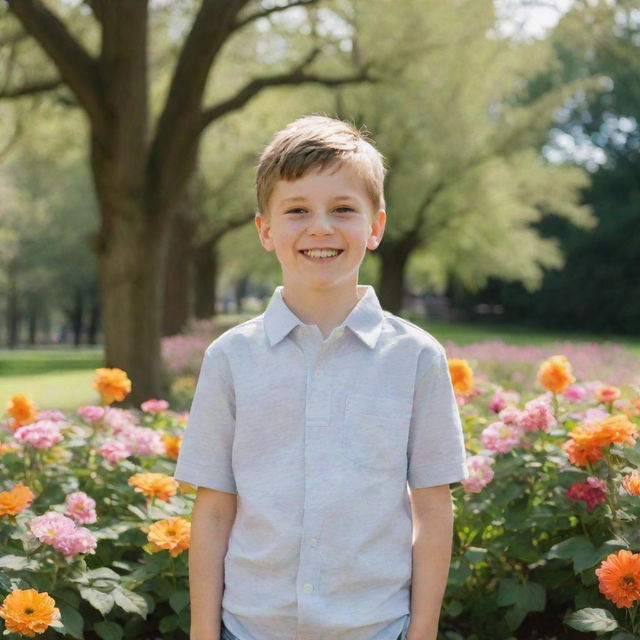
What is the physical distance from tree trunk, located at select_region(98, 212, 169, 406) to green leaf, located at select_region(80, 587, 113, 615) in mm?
6222

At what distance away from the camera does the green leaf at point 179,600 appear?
2615 millimetres

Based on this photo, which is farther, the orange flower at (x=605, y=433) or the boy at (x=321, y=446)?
the orange flower at (x=605, y=433)

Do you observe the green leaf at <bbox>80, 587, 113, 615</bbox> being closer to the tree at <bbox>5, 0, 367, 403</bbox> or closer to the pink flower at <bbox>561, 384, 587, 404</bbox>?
the pink flower at <bbox>561, 384, 587, 404</bbox>

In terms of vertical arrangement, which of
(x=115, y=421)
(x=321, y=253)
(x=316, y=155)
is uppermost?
(x=316, y=155)

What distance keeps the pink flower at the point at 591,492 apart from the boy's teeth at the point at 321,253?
1.37 meters

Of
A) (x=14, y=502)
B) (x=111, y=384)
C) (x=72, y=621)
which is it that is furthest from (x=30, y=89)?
(x=72, y=621)

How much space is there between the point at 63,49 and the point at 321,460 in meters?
7.14

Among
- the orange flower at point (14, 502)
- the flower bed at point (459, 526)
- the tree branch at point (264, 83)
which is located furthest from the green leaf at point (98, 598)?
the tree branch at point (264, 83)

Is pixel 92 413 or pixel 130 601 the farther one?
pixel 92 413

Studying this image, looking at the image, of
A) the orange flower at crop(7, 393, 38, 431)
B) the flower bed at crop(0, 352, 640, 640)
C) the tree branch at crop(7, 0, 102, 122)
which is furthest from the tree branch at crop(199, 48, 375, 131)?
the flower bed at crop(0, 352, 640, 640)

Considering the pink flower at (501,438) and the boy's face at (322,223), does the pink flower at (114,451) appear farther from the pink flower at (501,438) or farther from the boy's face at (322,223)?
the boy's face at (322,223)

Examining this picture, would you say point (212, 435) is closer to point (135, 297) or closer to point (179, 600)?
point (179, 600)

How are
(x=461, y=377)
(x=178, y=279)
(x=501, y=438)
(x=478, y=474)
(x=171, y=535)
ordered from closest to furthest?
(x=171, y=535)
(x=478, y=474)
(x=501, y=438)
(x=461, y=377)
(x=178, y=279)

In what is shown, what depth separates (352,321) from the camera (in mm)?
1848
